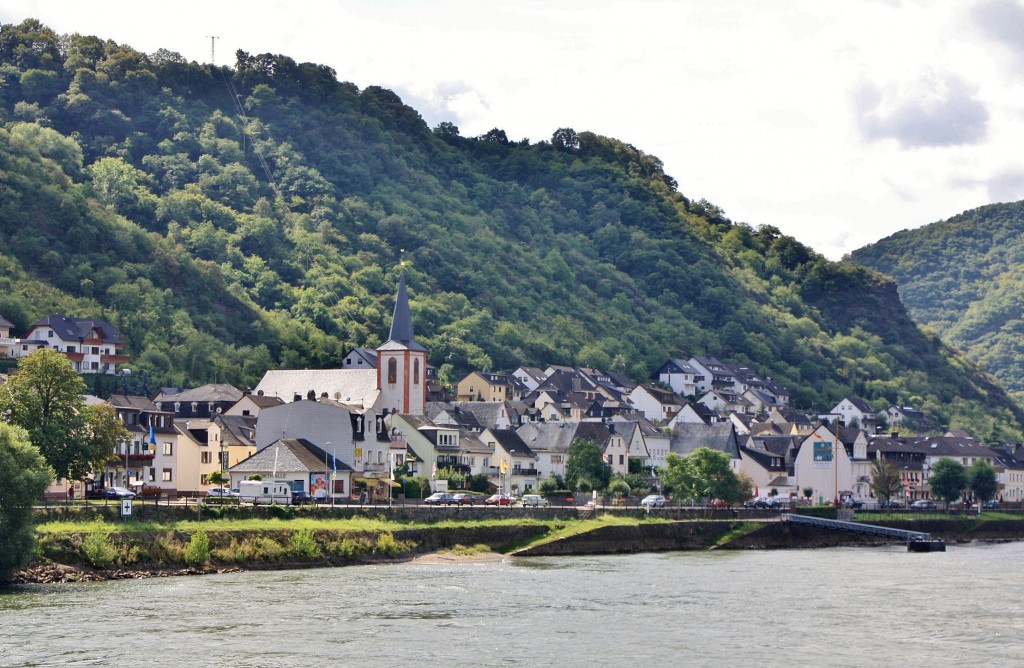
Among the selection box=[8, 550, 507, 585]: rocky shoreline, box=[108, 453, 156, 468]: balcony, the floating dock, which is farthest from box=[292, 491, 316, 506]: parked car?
the floating dock

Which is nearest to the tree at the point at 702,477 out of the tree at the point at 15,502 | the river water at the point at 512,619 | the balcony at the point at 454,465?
the balcony at the point at 454,465

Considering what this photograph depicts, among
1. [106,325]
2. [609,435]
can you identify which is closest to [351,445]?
[609,435]

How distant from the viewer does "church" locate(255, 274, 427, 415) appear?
4970 inches

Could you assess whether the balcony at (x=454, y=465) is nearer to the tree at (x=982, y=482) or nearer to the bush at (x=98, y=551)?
the tree at (x=982, y=482)

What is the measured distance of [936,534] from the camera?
118m

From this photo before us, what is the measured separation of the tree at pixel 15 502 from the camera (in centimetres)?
5675

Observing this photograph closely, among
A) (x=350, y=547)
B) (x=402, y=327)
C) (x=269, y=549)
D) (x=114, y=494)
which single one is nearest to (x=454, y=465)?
(x=402, y=327)

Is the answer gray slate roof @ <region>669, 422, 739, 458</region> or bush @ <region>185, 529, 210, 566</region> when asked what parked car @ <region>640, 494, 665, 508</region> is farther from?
bush @ <region>185, 529, 210, 566</region>

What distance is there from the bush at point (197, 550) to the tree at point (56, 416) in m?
8.39

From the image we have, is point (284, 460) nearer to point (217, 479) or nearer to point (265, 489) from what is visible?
point (265, 489)

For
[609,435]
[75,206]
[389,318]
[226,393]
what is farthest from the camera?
[389,318]

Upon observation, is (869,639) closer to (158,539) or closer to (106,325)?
(158,539)

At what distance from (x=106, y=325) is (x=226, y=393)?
26585 millimetres

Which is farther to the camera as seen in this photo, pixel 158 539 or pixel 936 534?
pixel 936 534
